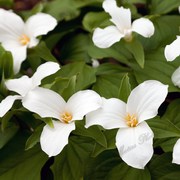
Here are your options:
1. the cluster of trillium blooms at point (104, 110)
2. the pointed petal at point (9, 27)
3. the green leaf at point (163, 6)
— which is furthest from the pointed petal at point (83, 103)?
the green leaf at point (163, 6)

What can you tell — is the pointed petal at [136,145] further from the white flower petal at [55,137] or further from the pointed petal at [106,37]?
the pointed petal at [106,37]

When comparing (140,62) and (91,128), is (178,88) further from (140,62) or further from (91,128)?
(91,128)

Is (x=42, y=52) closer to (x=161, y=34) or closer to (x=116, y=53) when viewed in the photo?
(x=116, y=53)

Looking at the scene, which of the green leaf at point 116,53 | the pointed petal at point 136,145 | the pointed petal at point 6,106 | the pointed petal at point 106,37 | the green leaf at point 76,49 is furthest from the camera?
the green leaf at point 76,49

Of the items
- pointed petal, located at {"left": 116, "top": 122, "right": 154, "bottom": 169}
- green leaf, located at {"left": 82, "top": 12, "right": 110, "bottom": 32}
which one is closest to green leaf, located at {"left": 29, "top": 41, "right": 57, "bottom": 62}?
green leaf, located at {"left": 82, "top": 12, "right": 110, "bottom": 32}

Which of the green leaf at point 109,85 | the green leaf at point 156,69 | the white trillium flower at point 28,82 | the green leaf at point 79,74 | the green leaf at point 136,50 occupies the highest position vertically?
the white trillium flower at point 28,82

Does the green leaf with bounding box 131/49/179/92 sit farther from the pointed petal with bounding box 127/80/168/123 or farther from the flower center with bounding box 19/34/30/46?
the flower center with bounding box 19/34/30/46

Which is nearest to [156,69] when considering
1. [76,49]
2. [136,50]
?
[136,50]

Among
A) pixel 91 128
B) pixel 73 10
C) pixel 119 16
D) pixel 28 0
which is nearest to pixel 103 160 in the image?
pixel 91 128
